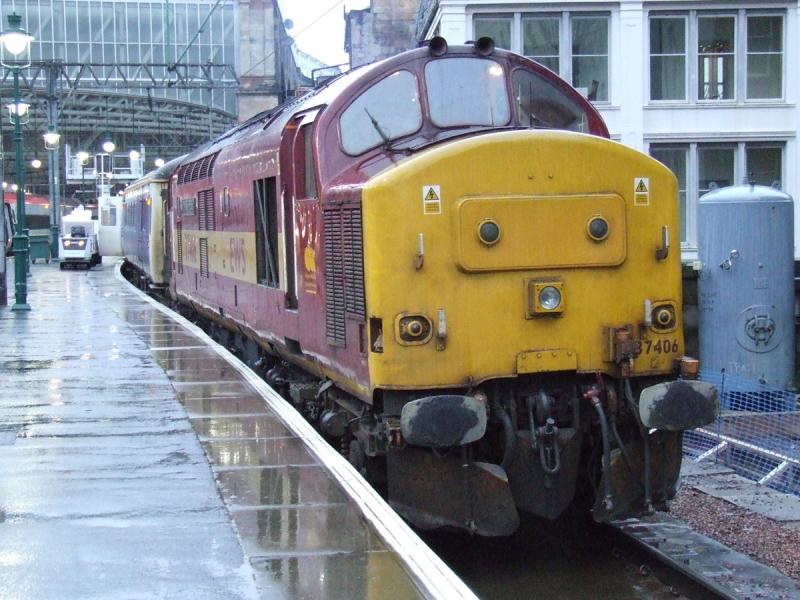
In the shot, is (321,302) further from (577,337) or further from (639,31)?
(639,31)

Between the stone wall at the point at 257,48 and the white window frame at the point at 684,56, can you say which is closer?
the white window frame at the point at 684,56

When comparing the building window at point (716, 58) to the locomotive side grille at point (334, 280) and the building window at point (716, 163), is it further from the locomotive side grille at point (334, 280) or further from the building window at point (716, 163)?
the locomotive side grille at point (334, 280)

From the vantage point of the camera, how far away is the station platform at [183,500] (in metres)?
6.09

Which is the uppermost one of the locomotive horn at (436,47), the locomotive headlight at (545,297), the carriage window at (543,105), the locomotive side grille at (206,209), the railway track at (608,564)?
the locomotive horn at (436,47)

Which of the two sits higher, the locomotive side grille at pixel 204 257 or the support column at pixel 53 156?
the support column at pixel 53 156

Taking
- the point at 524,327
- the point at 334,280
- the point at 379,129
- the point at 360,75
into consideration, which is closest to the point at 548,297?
the point at 524,327

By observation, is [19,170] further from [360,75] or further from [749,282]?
[360,75]

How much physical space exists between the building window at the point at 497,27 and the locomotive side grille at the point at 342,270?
56.7 ft

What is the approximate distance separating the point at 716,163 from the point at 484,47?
17732mm

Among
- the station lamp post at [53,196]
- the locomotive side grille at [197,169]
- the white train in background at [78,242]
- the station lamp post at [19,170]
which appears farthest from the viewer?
the station lamp post at [53,196]

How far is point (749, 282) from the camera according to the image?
16.4 metres

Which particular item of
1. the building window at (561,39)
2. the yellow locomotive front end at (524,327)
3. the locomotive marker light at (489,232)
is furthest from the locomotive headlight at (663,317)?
the building window at (561,39)

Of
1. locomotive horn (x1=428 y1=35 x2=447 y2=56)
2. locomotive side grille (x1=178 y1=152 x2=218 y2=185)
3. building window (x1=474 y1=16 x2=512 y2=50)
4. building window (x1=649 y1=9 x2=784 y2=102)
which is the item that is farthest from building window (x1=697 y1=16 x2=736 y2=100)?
locomotive horn (x1=428 y1=35 x2=447 y2=56)

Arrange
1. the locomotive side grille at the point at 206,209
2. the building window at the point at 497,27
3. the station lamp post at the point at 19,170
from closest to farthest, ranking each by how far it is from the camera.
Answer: the locomotive side grille at the point at 206,209 → the station lamp post at the point at 19,170 → the building window at the point at 497,27
